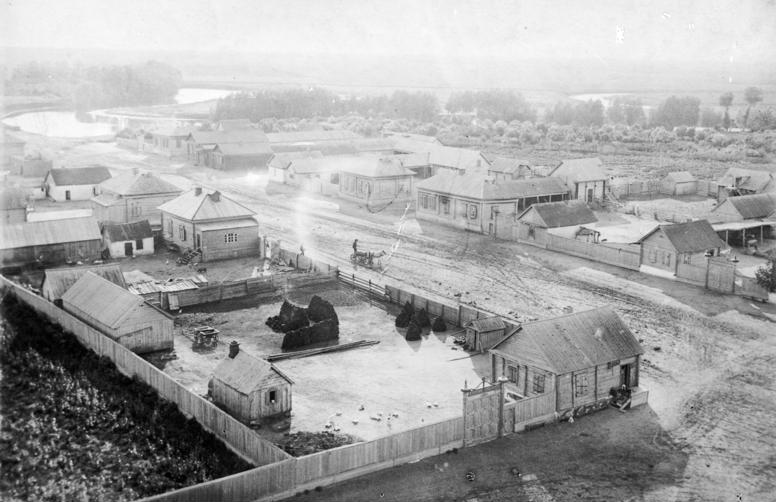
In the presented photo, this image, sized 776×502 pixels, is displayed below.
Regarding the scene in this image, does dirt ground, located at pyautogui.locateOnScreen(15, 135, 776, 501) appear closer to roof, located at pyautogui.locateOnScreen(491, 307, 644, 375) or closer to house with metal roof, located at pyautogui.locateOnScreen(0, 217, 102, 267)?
roof, located at pyautogui.locateOnScreen(491, 307, 644, 375)

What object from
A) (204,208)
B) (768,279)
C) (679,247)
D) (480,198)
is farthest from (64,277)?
(768,279)

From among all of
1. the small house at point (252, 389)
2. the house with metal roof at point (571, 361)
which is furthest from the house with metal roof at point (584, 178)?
the small house at point (252, 389)

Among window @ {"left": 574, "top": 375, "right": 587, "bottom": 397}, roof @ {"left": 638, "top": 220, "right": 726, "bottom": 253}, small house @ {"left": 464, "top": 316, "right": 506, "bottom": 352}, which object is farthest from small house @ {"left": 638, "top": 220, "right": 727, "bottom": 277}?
window @ {"left": 574, "top": 375, "right": 587, "bottom": 397}

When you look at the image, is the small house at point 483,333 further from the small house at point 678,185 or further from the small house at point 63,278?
the small house at point 678,185

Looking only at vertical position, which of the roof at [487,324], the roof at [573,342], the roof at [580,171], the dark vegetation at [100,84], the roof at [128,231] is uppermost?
the dark vegetation at [100,84]

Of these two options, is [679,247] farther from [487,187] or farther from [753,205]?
[487,187]

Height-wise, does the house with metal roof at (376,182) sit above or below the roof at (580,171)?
below
